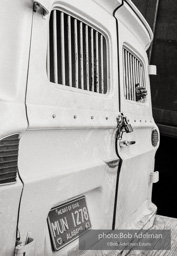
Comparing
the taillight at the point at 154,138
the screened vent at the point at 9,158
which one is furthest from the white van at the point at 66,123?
the taillight at the point at 154,138

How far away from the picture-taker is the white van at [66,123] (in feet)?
4.42

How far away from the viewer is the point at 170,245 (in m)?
2.59

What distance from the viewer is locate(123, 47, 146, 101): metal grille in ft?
8.01

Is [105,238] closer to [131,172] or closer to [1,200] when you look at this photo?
[131,172]

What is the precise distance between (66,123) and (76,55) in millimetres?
423

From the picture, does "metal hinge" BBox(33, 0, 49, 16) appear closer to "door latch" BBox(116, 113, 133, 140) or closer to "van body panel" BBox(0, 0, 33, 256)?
"van body panel" BBox(0, 0, 33, 256)

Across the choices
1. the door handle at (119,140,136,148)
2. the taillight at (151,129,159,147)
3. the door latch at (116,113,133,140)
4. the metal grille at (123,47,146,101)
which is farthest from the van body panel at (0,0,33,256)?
the taillight at (151,129,159,147)

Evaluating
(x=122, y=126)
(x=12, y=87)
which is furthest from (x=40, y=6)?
(x=122, y=126)

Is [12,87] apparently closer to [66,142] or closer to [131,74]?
[66,142]

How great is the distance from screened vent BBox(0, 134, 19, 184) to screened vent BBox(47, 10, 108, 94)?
422 millimetres

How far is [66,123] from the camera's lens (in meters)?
1.59

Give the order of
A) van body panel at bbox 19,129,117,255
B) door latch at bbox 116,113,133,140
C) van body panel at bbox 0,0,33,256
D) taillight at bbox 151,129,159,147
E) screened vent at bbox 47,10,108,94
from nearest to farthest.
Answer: van body panel at bbox 0,0,33,256 < van body panel at bbox 19,129,117,255 < screened vent at bbox 47,10,108,94 < door latch at bbox 116,113,133,140 < taillight at bbox 151,129,159,147

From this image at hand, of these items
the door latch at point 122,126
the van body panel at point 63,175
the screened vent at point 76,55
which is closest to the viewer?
the van body panel at point 63,175

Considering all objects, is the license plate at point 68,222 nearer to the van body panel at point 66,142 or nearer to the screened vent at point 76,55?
the van body panel at point 66,142
